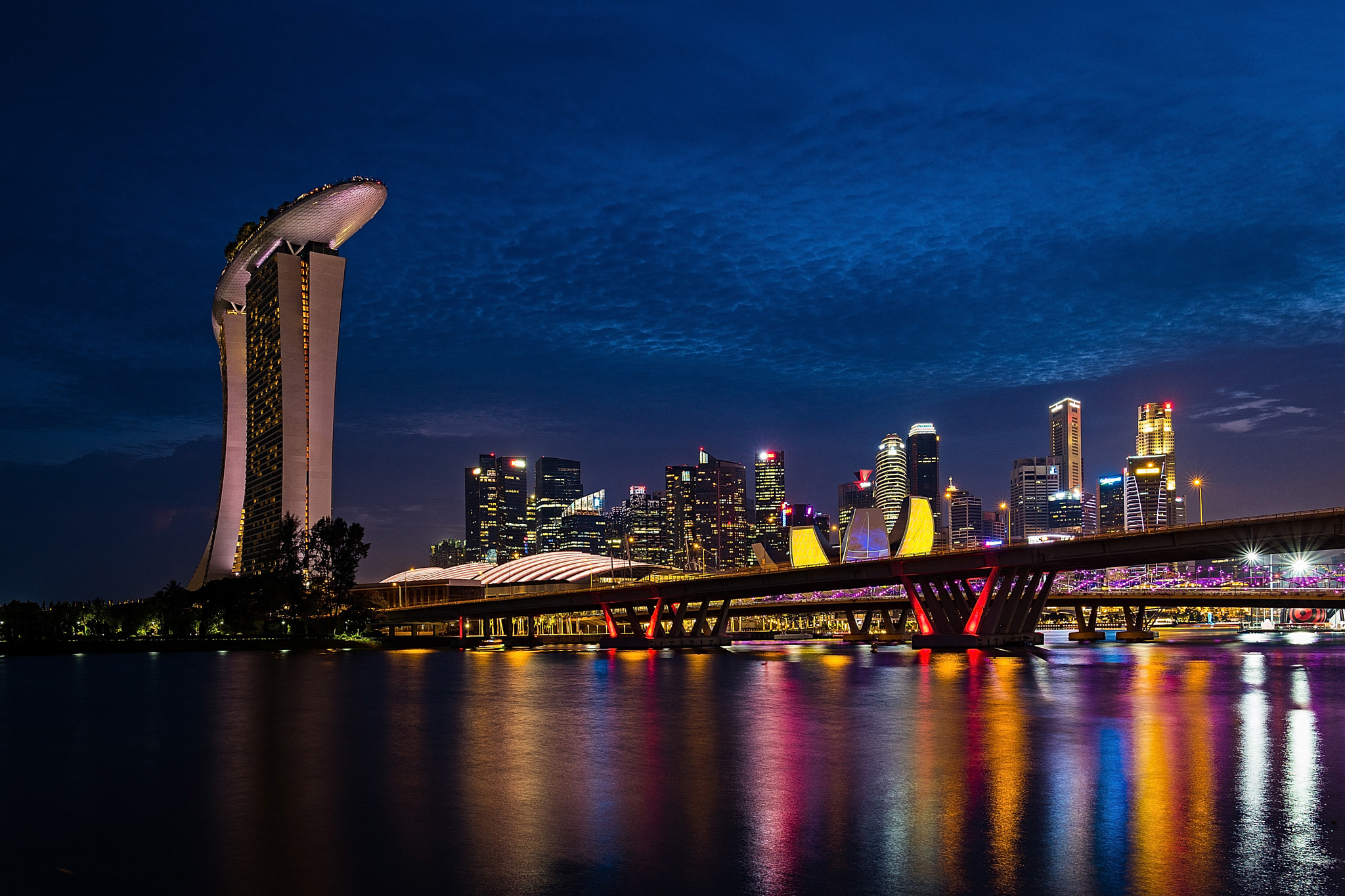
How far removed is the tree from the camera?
5699 inches

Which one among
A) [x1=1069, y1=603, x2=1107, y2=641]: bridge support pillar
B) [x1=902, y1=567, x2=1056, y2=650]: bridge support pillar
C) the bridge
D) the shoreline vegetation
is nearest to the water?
the bridge

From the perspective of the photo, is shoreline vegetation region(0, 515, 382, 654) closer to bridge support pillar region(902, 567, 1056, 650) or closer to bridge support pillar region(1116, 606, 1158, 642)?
bridge support pillar region(902, 567, 1056, 650)

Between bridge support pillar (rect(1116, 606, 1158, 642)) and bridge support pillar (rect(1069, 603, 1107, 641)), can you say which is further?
bridge support pillar (rect(1116, 606, 1158, 642))

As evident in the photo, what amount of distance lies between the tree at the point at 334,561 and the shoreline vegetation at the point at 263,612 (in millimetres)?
124

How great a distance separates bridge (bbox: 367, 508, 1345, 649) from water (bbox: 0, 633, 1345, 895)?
1787 inches

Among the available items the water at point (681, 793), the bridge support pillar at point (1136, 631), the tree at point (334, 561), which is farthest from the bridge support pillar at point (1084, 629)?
the water at point (681, 793)

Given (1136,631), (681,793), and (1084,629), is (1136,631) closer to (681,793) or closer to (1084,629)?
(1084,629)

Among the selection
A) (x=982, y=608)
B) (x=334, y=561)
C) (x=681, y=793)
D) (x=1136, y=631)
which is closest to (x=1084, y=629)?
(x=1136, y=631)

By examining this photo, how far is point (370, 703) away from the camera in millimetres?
49156

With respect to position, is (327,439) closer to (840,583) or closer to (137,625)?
(137,625)

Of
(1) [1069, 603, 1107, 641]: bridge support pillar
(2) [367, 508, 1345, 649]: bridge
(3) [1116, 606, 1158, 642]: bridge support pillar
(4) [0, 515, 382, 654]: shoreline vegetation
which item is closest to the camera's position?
(2) [367, 508, 1345, 649]: bridge

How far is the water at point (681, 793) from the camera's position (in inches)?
634

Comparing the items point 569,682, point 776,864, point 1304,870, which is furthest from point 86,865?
point 569,682

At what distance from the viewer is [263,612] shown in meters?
145
